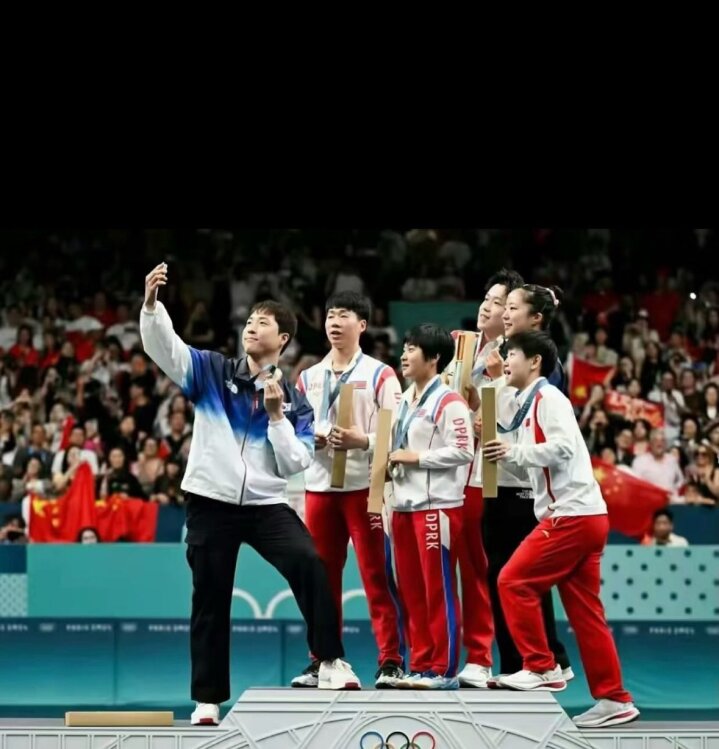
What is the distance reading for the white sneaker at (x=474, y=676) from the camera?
6.40 m

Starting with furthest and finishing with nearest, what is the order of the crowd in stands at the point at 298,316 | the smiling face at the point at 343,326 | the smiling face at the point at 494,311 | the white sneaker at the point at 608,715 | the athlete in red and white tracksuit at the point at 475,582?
the crowd in stands at the point at 298,316
the smiling face at the point at 494,311
the smiling face at the point at 343,326
the athlete in red and white tracksuit at the point at 475,582
the white sneaker at the point at 608,715

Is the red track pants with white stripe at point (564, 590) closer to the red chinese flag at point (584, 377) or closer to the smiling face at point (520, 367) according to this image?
the smiling face at point (520, 367)

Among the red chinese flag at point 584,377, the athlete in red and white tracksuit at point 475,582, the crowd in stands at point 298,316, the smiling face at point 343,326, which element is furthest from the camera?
the red chinese flag at point 584,377

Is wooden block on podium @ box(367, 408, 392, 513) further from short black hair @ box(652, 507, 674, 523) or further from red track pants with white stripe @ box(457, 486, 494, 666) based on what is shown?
short black hair @ box(652, 507, 674, 523)

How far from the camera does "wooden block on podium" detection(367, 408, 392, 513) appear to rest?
246 inches

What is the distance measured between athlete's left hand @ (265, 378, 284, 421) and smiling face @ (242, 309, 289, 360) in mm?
346

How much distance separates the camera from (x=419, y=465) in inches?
246

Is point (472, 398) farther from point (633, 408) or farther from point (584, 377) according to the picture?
point (584, 377)

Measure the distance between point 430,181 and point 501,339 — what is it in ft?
21.0

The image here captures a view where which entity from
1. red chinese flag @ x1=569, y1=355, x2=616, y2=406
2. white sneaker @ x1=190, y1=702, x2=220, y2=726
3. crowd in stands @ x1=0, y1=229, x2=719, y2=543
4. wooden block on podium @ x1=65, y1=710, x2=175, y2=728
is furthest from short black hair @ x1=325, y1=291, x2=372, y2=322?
red chinese flag @ x1=569, y1=355, x2=616, y2=406

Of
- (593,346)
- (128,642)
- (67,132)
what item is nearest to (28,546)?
(128,642)

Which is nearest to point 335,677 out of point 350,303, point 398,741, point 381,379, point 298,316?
point 398,741

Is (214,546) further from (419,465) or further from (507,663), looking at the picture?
(507,663)

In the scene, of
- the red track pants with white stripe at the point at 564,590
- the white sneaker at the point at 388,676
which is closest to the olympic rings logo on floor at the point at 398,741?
the white sneaker at the point at 388,676
